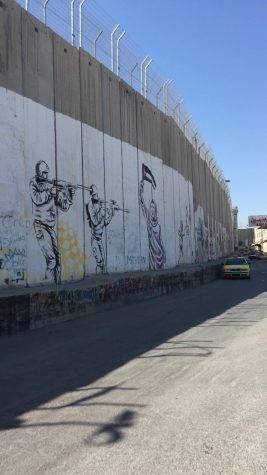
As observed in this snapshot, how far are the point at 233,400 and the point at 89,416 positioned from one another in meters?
1.63

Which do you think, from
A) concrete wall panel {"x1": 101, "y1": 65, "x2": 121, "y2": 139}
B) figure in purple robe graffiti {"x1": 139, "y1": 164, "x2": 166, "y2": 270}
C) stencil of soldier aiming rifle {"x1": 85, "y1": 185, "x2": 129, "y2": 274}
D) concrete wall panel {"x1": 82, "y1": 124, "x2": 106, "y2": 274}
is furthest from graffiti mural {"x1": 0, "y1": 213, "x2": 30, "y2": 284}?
figure in purple robe graffiti {"x1": 139, "y1": 164, "x2": 166, "y2": 270}

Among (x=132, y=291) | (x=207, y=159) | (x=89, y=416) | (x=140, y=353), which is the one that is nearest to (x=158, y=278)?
(x=132, y=291)

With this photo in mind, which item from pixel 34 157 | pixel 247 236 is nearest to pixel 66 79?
pixel 34 157

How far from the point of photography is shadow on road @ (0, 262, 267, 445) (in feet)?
19.0

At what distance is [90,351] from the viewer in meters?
9.05

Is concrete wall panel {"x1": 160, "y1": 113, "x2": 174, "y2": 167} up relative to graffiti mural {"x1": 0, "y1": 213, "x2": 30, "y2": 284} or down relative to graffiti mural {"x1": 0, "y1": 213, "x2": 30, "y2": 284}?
up

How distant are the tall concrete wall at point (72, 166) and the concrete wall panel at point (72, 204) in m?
0.04

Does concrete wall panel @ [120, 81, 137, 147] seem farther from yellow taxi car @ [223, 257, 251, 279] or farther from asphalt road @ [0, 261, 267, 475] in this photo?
asphalt road @ [0, 261, 267, 475]

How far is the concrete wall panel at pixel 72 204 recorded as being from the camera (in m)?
18.8

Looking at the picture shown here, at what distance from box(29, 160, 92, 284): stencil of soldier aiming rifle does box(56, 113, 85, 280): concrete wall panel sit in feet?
1.29

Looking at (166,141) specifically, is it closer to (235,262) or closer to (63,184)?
(235,262)

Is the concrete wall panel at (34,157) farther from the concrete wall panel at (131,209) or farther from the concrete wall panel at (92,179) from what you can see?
the concrete wall panel at (131,209)

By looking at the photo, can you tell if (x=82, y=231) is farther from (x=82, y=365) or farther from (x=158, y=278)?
(x=82, y=365)

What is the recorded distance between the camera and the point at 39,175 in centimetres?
1739
